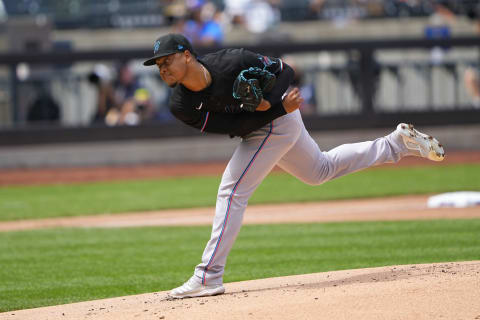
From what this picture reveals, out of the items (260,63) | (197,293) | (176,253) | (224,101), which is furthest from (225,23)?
(197,293)

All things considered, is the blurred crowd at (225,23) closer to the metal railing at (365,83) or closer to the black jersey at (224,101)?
the metal railing at (365,83)

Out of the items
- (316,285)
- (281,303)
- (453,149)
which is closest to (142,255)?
(316,285)

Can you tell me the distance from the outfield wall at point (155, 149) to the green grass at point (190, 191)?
180 cm

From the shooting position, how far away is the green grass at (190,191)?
34.0ft

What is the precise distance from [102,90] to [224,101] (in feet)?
31.9

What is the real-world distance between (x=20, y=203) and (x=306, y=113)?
5.87 m

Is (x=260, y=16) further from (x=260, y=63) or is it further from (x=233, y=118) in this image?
(x=233, y=118)

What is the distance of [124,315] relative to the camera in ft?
14.6

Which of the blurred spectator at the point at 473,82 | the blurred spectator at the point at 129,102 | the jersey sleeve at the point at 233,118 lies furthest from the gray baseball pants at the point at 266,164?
the blurred spectator at the point at 473,82

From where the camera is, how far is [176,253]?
7312 mm

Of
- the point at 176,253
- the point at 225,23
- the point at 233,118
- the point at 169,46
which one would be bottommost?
the point at 176,253

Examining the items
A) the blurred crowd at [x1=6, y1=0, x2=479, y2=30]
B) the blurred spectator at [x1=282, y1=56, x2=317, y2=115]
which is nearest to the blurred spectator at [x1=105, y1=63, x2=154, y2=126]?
the blurred spectator at [x1=282, y1=56, x2=317, y2=115]

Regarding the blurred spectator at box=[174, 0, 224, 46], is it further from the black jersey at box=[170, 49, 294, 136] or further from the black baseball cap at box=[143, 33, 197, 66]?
the black baseball cap at box=[143, 33, 197, 66]

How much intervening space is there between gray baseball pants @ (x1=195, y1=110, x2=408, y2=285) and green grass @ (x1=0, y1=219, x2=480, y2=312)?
104 centimetres
